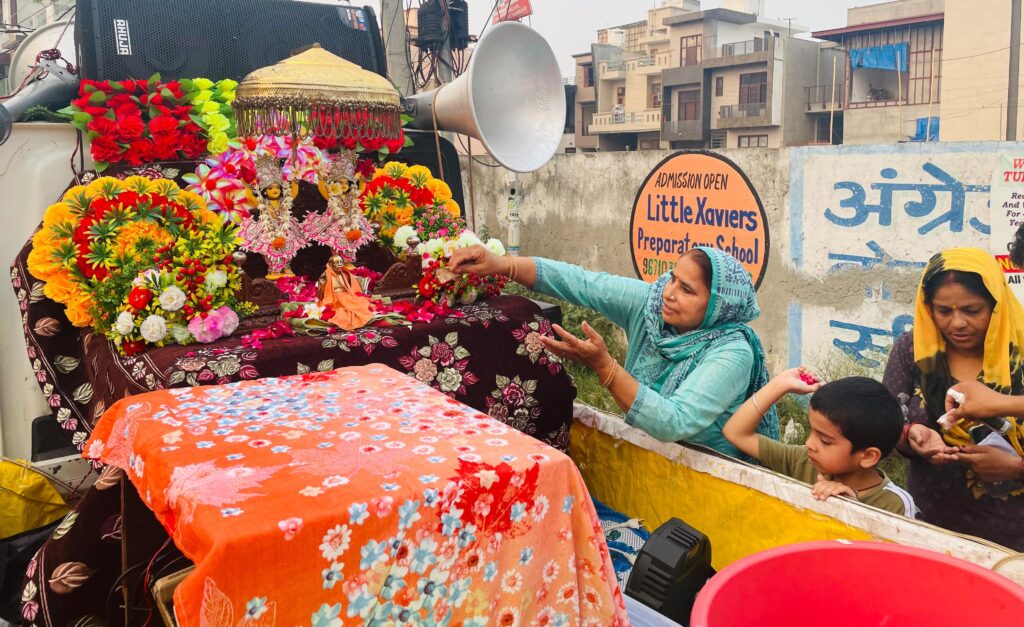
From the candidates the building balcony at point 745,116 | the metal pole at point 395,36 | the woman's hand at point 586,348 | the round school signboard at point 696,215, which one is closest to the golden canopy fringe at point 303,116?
A: the woman's hand at point 586,348

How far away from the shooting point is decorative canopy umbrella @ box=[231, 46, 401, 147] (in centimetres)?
263

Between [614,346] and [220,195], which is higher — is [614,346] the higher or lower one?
the lower one

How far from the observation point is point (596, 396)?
20.6 ft

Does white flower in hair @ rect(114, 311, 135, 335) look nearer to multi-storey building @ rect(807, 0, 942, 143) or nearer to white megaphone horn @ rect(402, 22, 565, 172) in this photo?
white megaphone horn @ rect(402, 22, 565, 172)

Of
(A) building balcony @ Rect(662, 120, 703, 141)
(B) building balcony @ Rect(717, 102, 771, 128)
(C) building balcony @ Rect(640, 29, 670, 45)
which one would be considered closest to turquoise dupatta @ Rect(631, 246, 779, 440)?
(B) building balcony @ Rect(717, 102, 771, 128)

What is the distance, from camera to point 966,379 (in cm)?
265

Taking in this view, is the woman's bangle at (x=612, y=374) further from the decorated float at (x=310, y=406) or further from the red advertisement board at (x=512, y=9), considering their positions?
the red advertisement board at (x=512, y=9)

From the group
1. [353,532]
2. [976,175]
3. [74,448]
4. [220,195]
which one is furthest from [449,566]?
[976,175]

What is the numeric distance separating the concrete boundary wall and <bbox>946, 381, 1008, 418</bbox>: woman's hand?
214 cm

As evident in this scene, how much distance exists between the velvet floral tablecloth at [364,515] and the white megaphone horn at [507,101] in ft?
8.06

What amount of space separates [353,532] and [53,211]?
2167 mm

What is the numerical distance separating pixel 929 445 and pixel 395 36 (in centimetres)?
650

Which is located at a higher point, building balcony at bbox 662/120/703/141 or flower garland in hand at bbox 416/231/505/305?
building balcony at bbox 662/120/703/141

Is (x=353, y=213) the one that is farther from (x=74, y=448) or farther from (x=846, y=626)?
(x=846, y=626)
